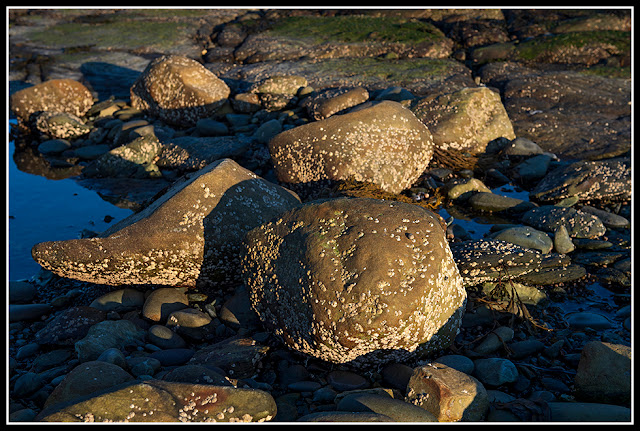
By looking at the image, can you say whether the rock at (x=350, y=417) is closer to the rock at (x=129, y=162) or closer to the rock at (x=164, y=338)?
the rock at (x=164, y=338)

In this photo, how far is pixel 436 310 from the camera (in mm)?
4023

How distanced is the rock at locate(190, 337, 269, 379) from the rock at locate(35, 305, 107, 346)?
1138 mm

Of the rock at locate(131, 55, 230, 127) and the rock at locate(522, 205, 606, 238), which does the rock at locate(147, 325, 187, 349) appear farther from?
the rock at locate(131, 55, 230, 127)

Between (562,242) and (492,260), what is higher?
(492,260)

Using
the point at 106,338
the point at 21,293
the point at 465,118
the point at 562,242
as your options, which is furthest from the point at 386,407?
the point at 465,118

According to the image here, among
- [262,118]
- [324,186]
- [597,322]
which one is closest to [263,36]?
[262,118]

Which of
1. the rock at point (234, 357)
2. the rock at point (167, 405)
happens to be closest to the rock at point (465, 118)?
the rock at point (234, 357)

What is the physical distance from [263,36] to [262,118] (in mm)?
6855

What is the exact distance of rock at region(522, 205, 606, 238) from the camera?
6.20 m

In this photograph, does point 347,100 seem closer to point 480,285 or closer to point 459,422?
point 480,285

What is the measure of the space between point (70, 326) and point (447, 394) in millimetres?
3164

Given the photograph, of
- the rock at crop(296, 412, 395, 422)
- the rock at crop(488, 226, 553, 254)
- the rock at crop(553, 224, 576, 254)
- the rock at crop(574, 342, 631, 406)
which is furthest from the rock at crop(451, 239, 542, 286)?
the rock at crop(296, 412, 395, 422)

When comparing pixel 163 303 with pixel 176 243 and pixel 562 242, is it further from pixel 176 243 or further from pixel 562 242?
pixel 562 242

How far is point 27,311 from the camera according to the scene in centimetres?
505
